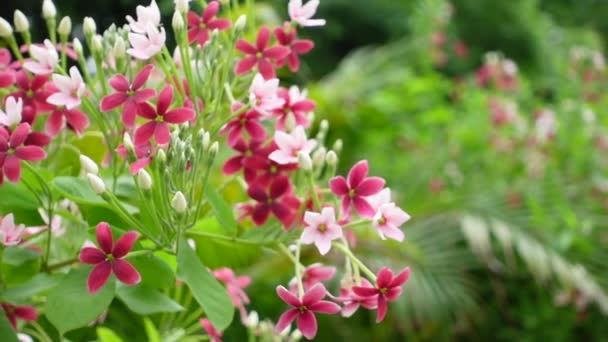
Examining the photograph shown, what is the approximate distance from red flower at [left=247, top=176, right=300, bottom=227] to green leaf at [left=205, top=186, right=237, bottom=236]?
0.10 feet

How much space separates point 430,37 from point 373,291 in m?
3.80

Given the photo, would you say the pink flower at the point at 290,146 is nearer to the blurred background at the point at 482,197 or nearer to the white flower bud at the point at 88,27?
the white flower bud at the point at 88,27

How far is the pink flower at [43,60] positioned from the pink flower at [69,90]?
0.11 ft

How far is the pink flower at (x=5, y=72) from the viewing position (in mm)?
706

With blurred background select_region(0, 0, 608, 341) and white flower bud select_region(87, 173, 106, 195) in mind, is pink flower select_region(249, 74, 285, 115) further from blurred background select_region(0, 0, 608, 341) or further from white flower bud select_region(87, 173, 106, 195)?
blurred background select_region(0, 0, 608, 341)

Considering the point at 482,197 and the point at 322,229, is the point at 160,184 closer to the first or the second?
the point at 322,229

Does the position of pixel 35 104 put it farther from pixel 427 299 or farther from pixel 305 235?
pixel 427 299

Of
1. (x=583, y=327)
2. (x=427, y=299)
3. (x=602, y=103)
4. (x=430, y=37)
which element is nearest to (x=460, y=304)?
(x=427, y=299)

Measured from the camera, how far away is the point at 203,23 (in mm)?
771

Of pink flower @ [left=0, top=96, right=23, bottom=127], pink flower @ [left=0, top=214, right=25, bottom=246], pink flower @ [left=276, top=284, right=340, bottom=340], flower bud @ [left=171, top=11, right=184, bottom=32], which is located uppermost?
flower bud @ [left=171, top=11, right=184, bottom=32]

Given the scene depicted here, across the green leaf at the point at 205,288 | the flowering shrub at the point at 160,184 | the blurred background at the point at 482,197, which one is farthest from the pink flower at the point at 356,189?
the blurred background at the point at 482,197

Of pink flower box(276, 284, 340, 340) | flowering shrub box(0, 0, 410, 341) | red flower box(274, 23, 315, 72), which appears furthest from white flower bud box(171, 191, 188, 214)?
red flower box(274, 23, 315, 72)

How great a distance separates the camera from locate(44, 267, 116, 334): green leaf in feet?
1.98

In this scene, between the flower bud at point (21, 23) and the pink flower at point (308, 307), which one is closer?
the pink flower at point (308, 307)
